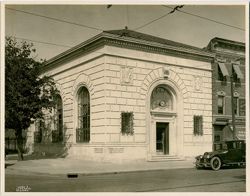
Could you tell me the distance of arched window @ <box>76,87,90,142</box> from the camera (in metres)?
22.7

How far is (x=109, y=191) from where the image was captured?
1144 cm

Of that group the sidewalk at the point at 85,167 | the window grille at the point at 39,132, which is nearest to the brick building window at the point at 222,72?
the sidewalk at the point at 85,167

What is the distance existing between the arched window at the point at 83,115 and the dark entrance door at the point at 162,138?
165 inches

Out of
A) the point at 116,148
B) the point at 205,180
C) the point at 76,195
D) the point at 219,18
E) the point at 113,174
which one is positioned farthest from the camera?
the point at 116,148

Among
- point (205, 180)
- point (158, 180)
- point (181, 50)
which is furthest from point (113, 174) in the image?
point (181, 50)

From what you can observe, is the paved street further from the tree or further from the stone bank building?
the stone bank building

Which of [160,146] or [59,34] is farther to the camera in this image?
[160,146]

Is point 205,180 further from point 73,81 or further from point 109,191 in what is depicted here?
point 73,81

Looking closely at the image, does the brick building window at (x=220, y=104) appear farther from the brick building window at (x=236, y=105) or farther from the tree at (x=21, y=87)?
the tree at (x=21, y=87)

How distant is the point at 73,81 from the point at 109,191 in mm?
13165

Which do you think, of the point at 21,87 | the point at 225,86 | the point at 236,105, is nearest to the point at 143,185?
the point at 21,87

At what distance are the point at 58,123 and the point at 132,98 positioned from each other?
6.50 metres

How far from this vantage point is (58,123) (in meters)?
25.7

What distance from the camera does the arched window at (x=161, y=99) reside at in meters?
23.2
